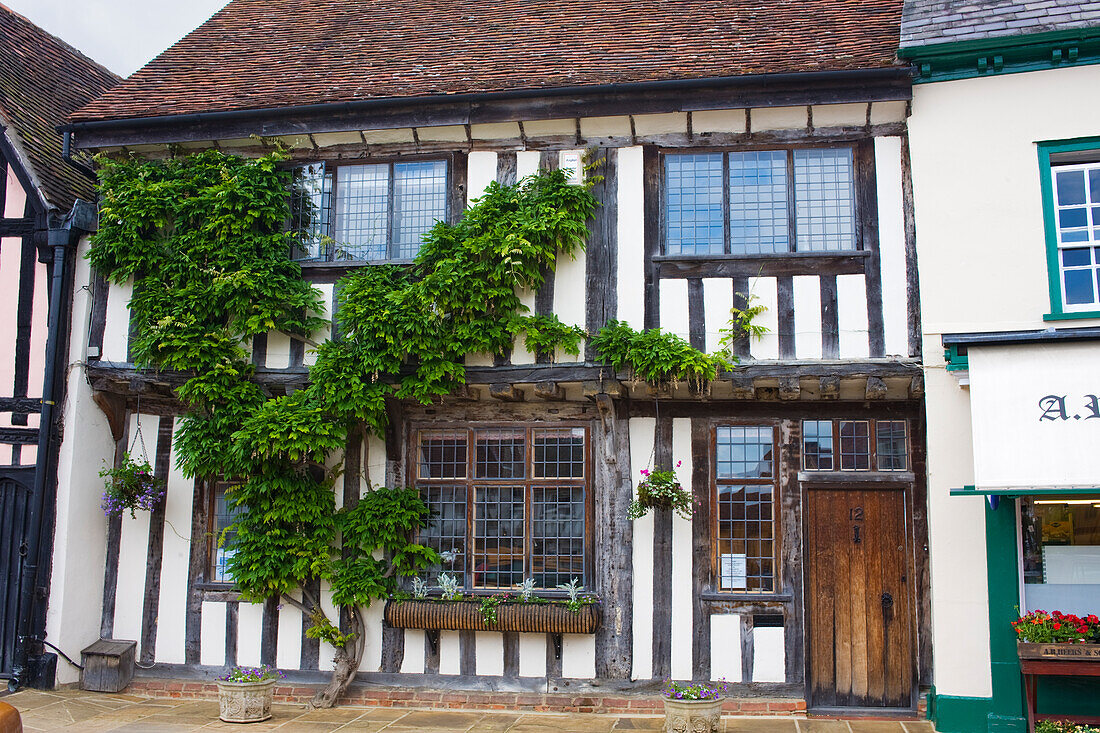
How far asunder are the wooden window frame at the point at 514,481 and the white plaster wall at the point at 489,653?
0.44m

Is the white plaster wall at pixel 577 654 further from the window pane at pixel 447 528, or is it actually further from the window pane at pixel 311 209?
the window pane at pixel 311 209

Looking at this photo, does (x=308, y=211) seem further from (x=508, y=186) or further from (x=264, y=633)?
(x=264, y=633)

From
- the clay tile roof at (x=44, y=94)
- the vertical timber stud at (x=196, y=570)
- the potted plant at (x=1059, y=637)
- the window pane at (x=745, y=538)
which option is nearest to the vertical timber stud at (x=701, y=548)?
the window pane at (x=745, y=538)

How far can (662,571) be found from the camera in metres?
8.63

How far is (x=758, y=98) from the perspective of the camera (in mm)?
8492

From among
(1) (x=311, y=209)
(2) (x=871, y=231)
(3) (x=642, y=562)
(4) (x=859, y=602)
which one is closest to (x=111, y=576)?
(1) (x=311, y=209)

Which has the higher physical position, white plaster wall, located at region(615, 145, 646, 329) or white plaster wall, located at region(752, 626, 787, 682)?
white plaster wall, located at region(615, 145, 646, 329)

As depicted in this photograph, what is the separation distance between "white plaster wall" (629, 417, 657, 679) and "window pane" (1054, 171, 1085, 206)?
169 inches

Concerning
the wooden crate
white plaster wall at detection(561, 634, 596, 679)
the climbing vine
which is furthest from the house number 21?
the wooden crate

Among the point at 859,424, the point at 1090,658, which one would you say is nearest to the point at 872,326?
the point at 859,424

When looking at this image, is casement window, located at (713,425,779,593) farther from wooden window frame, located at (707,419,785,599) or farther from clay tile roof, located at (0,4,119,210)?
clay tile roof, located at (0,4,119,210)

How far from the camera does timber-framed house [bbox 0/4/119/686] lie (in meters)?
9.28

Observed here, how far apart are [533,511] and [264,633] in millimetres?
3169

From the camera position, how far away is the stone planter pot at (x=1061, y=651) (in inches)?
270
